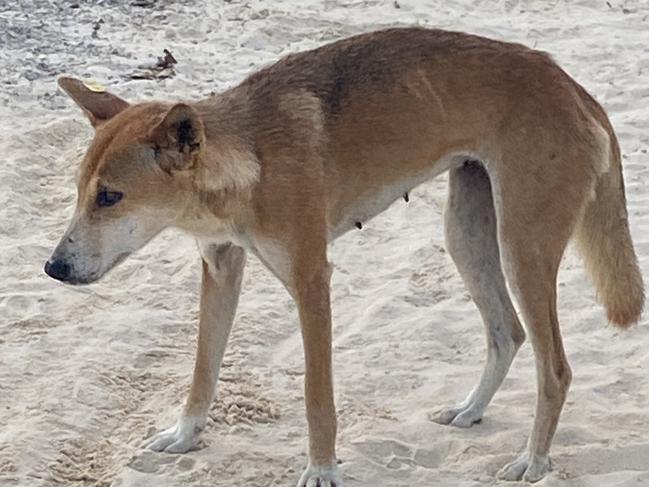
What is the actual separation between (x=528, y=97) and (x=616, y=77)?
4.72m

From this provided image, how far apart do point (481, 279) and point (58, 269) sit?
1790 millimetres

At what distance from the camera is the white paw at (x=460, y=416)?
556 centimetres

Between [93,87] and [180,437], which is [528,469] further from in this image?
[93,87]

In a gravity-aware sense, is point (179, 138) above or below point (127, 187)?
above

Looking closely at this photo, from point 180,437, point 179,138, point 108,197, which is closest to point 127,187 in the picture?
point 108,197

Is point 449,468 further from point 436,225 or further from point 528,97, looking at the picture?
point 436,225

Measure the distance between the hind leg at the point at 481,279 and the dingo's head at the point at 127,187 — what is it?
1.25 metres

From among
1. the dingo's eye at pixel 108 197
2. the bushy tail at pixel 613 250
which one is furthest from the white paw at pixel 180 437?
the bushy tail at pixel 613 250

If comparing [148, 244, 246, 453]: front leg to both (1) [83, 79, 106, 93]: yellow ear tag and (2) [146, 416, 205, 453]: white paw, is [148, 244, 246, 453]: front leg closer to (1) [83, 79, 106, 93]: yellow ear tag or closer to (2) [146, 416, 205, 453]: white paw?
(2) [146, 416, 205, 453]: white paw

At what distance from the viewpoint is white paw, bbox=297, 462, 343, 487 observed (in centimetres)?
506

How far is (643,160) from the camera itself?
8.16 meters

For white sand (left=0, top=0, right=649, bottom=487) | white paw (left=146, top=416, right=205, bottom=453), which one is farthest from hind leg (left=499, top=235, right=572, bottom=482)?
white paw (left=146, top=416, right=205, bottom=453)

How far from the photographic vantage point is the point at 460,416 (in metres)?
5.57

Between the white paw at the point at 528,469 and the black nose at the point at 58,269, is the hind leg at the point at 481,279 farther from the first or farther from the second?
the black nose at the point at 58,269
